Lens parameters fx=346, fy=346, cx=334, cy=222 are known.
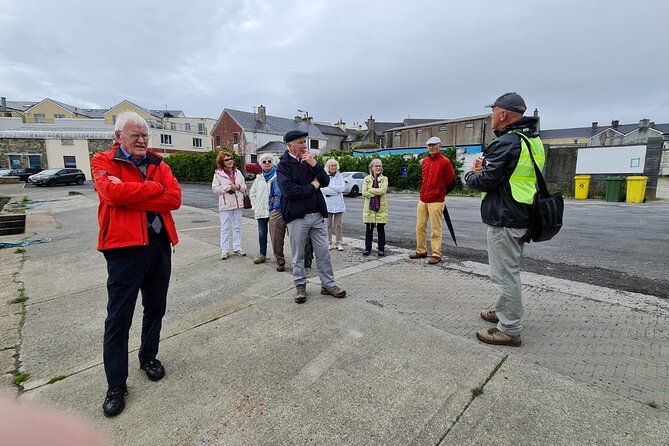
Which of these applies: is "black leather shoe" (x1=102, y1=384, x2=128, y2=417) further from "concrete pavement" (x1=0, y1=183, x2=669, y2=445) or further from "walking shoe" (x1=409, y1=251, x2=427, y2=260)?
"walking shoe" (x1=409, y1=251, x2=427, y2=260)

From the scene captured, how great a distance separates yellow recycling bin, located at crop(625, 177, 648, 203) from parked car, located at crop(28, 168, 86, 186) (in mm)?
38262

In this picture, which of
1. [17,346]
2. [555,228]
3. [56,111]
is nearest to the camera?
[555,228]

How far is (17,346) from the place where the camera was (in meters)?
2.97

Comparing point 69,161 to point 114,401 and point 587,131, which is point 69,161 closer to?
point 114,401

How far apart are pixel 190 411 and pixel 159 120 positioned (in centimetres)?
6400

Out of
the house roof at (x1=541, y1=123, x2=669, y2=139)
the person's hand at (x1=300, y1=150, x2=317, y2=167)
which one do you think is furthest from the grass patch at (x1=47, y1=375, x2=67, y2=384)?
the house roof at (x1=541, y1=123, x2=669, y2=139)

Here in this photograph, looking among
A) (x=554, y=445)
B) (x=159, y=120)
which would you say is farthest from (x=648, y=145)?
(x=159, y=120)

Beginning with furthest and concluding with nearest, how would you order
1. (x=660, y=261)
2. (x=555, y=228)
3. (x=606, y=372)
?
(x=660, y=261) < (x=555, y=228) < (x=606, y=372)

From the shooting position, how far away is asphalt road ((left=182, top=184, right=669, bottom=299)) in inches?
182

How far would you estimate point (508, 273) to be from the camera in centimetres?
277

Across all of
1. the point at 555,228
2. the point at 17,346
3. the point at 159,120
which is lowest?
the point at 17,346

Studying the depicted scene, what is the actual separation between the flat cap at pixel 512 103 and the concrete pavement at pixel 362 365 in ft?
6.24

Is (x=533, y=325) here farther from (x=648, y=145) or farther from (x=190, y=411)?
(x=648, y=145)

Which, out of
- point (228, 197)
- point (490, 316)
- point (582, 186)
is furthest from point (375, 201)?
point (582, 186)
